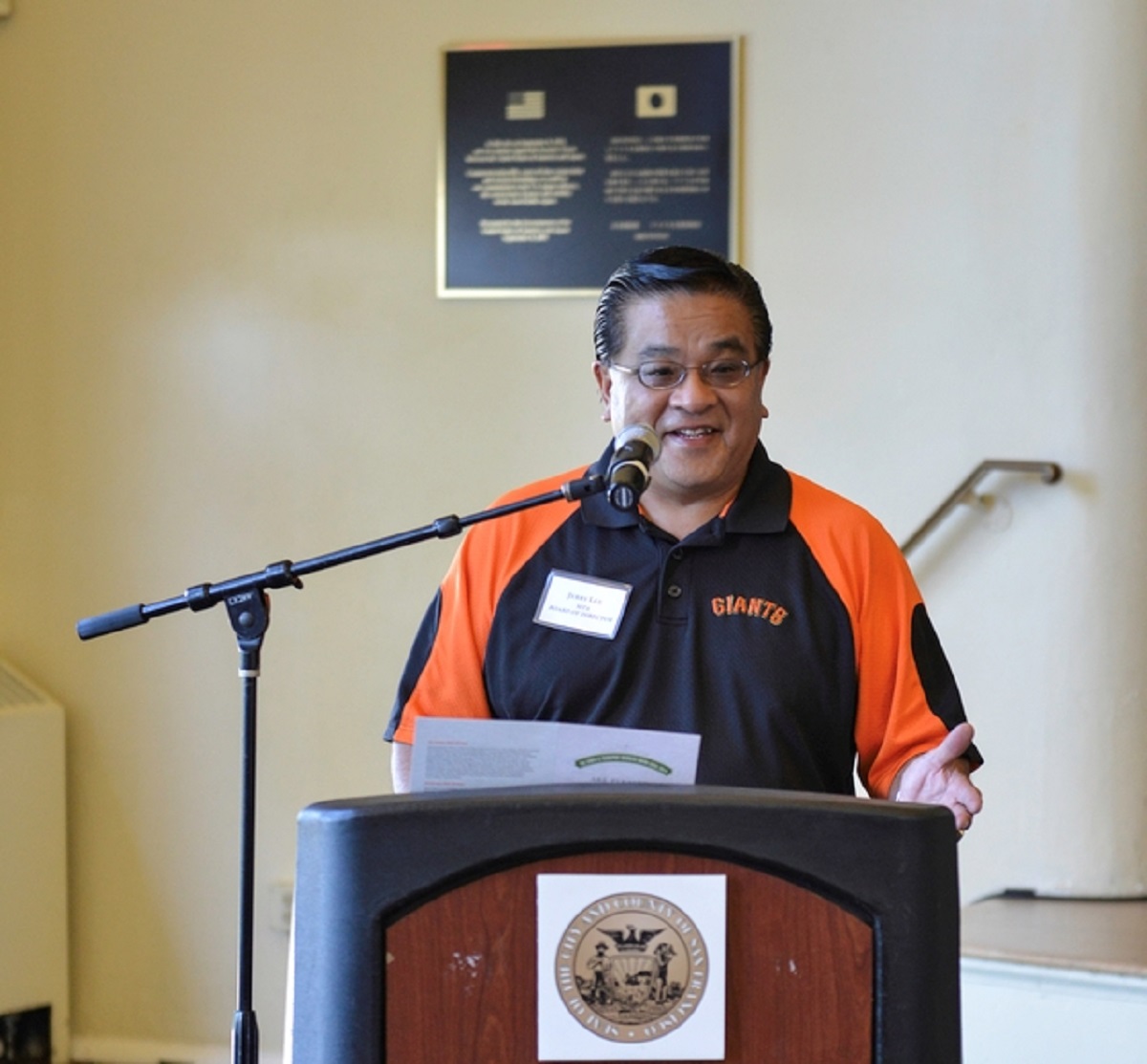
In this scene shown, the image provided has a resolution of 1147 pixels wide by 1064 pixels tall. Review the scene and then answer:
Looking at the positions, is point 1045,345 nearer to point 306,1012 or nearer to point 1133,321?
point 1133,321

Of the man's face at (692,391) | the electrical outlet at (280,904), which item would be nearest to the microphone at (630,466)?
the man's face at (692,391)

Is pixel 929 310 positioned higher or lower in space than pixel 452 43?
lower

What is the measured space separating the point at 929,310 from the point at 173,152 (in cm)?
171

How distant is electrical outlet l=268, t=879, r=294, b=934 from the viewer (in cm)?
366

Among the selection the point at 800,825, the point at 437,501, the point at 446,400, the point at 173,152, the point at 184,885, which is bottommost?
the point at 184,885

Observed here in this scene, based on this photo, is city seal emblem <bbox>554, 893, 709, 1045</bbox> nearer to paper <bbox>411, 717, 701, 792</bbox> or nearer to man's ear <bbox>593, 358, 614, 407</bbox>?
paper <bbox>411, 717, 701, 792</bbox>

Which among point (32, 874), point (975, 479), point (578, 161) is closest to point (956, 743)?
point (975, 479)

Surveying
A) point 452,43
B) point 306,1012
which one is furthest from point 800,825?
point 452,43

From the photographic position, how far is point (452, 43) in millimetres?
3494

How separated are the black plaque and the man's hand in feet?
6.30

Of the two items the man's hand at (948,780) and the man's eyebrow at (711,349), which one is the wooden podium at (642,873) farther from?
the man's eyebrow at (711,349)

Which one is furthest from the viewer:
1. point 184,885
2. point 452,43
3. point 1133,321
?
point 184,885

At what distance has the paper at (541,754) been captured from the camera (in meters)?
1.25

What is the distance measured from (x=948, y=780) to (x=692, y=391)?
524 mm
